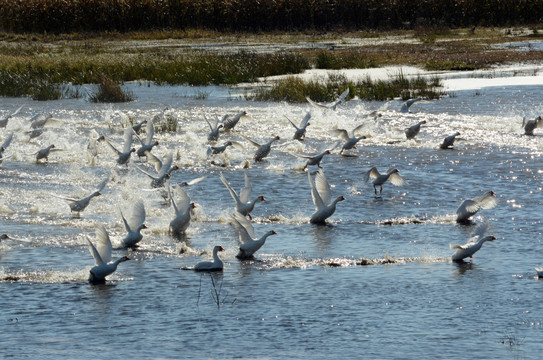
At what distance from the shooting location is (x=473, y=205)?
16.3 m

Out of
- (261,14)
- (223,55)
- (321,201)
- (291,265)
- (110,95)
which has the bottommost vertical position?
(261,14)

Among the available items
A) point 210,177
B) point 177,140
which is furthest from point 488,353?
point 177,140

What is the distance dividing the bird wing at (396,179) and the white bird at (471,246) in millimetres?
5100

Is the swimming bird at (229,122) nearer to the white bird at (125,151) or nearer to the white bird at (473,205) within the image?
the white bird at (125,151)

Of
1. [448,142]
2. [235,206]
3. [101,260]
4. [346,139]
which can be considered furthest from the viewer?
[448,142]

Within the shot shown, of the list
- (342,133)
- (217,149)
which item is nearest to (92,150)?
(217,149)

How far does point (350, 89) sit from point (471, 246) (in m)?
21.7

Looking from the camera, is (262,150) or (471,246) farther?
(262,150)

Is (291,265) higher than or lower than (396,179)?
higher

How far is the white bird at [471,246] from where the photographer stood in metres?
13.6

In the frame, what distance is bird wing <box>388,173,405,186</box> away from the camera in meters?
19.1

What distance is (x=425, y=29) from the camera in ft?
199

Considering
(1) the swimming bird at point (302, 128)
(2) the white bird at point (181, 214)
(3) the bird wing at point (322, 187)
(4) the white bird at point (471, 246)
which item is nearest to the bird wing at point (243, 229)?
(2) the white bird at point (181, 214)

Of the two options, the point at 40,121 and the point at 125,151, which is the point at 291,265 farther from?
the point at 40,121
